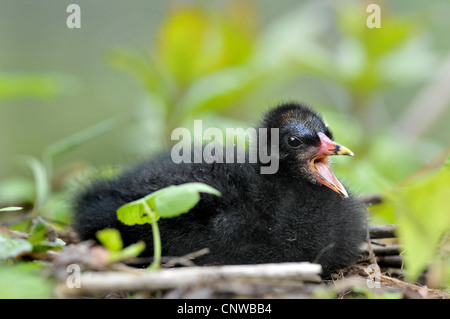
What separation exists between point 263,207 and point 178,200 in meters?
0.65

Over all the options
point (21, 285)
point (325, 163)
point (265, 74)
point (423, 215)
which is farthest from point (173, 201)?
point (265, 74)

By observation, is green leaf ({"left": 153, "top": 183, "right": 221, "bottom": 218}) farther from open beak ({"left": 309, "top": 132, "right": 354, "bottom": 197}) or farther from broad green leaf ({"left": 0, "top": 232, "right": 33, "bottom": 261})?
open beak ({"left": 309, "top": 132, "right": 354, "bottom": 197})

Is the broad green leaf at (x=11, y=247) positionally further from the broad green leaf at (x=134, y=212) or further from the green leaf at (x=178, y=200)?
the green leaf at (x=178, y=200)

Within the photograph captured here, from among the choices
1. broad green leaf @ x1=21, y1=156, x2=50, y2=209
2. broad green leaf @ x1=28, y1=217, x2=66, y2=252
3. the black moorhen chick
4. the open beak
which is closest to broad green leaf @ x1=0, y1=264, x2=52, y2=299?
broad green leaf @ x1=28, y1=217, x2=66, y2=252

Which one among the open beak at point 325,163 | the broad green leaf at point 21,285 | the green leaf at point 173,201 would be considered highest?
the open beak at point 325,163

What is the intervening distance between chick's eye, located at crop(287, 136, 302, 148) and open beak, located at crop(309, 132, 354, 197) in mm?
99

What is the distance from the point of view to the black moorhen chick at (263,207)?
2350 millimetres

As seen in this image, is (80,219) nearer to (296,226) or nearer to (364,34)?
(296,226)

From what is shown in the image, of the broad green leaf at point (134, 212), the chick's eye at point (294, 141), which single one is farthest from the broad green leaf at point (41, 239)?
the chick's eye at point (294, 141)

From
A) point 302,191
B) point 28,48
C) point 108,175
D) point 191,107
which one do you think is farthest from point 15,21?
point 302,191

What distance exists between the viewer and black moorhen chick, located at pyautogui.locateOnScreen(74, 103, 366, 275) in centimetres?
235

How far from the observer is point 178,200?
6.14ft

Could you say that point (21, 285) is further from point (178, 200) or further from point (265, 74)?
point (265, 74)

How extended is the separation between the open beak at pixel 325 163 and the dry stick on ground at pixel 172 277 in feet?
2.59
